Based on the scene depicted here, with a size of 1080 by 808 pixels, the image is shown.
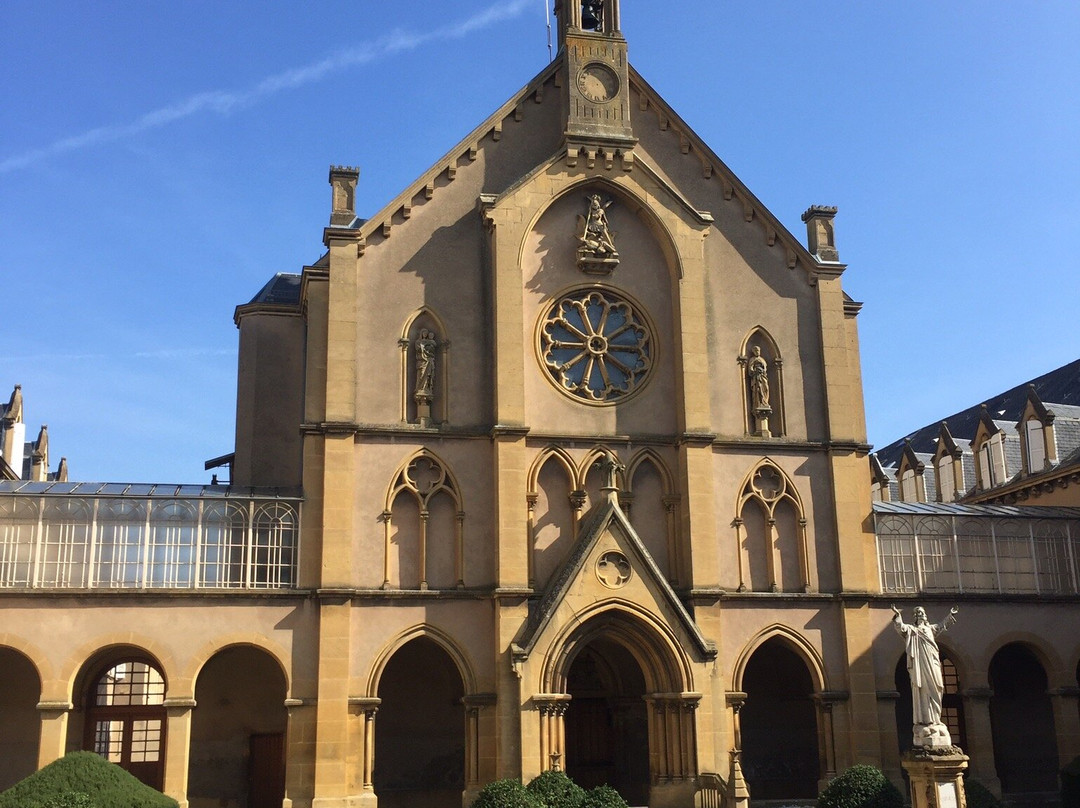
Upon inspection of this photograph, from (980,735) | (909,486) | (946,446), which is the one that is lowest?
(980,735)

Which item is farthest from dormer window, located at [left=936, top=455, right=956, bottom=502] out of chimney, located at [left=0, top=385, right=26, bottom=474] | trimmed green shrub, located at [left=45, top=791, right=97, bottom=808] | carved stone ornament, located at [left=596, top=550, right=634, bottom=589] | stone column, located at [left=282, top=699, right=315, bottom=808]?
chimney, located at [left=0, top=385, right=26, bottom=474]

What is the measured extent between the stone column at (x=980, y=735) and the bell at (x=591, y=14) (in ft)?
75.0

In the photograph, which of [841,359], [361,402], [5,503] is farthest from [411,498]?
[841,359]

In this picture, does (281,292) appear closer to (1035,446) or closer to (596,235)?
(596,235)

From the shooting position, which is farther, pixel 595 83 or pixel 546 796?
pixel 595 83

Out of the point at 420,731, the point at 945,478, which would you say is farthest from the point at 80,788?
the point at 945,478

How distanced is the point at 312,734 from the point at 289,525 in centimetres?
536

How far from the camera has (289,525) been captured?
32250 mm

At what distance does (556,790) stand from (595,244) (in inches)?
609

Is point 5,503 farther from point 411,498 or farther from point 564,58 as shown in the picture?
point 564,58

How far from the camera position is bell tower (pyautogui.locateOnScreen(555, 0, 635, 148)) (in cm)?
3625

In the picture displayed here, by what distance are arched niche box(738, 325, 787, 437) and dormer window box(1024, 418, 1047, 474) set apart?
14.8 meters

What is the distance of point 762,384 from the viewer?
118ft

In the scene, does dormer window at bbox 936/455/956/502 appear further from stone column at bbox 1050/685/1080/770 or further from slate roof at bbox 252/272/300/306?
slate roof at bbox 252/272/300/306
